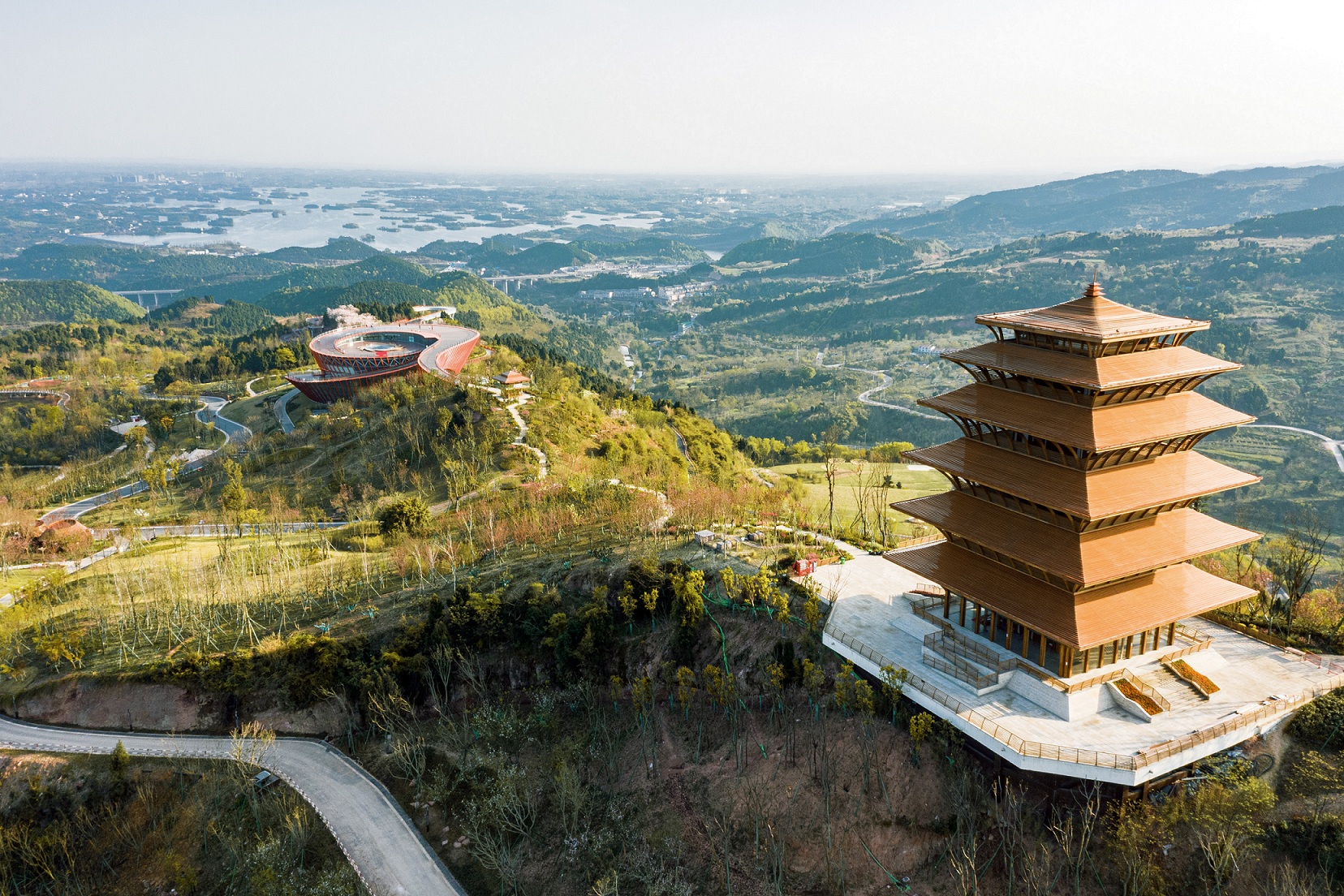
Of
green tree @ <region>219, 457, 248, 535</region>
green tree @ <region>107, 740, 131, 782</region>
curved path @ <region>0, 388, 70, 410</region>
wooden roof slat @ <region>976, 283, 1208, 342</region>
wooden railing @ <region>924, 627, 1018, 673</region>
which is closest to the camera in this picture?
wooden roof slat @ <region>976, 283, 1208, 342</region>

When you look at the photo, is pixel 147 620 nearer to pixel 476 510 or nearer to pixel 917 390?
pixel 476 510

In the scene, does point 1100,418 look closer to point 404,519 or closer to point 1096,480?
point 1096,480

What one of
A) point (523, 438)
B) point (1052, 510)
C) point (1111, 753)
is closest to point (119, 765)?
point (523, 438)

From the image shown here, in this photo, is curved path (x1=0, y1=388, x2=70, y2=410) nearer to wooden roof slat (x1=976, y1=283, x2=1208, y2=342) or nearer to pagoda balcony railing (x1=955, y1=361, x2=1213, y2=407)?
pagoda balcony railing (x1=955, y1=361, x2=1213, y2=407)

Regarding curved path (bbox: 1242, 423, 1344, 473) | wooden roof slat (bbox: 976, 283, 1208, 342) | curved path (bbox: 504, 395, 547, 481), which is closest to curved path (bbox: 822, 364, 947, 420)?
curved path (bbox: 1242, 423, 1344, 473)

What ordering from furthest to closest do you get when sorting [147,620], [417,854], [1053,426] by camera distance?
[147,620] → [417,854] → [1053,426]

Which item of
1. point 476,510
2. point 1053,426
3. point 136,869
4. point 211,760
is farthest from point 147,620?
point 1053,426

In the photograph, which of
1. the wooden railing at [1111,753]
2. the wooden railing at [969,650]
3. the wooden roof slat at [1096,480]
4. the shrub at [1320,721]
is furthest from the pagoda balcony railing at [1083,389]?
the shrub at [1320,721]
